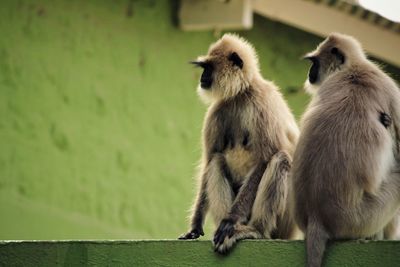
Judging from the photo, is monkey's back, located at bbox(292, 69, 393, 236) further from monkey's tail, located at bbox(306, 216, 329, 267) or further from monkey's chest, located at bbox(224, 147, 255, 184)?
monkey's chest, located at bbox(224, 147, 255, 184)

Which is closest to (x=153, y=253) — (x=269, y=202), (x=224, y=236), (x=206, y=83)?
(x=224, y=236)

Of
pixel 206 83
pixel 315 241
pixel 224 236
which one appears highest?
pixel 206 83

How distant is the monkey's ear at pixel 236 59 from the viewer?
713 cm

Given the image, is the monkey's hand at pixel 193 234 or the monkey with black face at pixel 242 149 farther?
the monkey's hand at pixel 193 234

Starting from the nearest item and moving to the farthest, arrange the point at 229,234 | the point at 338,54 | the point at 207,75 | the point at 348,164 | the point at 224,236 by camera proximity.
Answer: the point at 348,164 < the point at 224,236 < the point at 229,234 < the point at 338,54 < the point at 207,75

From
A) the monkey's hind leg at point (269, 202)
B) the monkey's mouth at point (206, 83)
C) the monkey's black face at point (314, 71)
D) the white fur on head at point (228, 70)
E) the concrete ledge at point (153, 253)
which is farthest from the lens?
the monkey's mouth at point (206, 83)

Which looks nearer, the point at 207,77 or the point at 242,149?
the point at 242,149

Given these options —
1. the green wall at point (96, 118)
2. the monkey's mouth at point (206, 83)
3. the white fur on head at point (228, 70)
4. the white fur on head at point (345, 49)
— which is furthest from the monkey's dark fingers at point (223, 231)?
the green wall at point (96, 118)

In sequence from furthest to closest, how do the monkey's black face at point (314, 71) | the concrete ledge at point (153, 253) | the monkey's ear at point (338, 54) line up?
the monkey's black face at point (314, 71), the monkey's ear at point (338, 54), the concrete ledge at point (153, 253)

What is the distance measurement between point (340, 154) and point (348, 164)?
0.07m

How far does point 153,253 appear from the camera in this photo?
5.57 metres

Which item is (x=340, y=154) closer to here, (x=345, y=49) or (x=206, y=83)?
(x=345, y=49)

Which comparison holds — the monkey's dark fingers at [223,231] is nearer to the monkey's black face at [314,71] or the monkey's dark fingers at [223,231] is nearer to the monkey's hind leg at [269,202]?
the monkey's hind leg at [269,202]

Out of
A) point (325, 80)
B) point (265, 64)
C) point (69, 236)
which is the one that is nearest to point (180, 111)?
point (265, 64)
